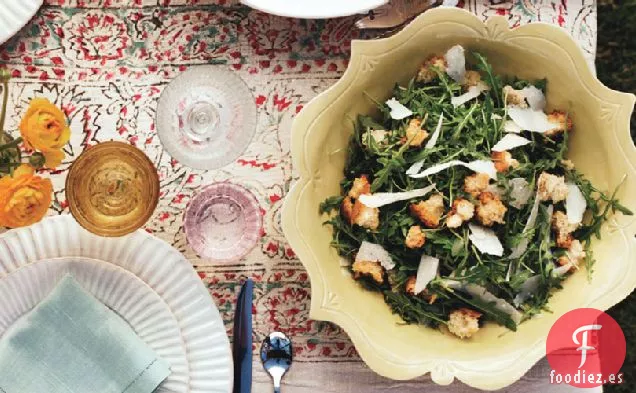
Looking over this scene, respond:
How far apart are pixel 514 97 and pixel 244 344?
492mm

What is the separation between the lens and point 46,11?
3.74 ft

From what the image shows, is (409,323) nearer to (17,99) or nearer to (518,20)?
(518,20)

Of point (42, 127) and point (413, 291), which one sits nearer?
point (42, 127)

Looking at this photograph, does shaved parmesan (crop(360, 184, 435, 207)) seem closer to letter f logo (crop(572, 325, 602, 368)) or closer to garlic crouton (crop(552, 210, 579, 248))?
garlic crouton (crop(552, 210, 579, 248))

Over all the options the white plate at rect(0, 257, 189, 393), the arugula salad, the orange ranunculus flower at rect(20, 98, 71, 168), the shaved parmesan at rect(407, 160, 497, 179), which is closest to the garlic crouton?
the arugula salad

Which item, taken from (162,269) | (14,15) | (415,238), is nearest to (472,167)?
(415,238)

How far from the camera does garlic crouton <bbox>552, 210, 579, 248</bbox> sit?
1.01 meters

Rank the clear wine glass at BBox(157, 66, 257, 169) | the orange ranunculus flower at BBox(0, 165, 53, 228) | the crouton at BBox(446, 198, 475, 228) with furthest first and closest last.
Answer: the clear wine glass at BBox(157, 66, 257, 169) → the crouton at BBox(446, 198, 475, 228) → the orange ranunculus flower at BBox(0, 165, 53, 228)

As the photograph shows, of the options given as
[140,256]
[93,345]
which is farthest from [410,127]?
[93,345]

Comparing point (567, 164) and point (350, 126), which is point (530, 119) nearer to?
point (567, 164)

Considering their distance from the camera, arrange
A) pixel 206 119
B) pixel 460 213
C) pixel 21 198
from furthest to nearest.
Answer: pixel 206 119 < pixel 460 213 < pixel 21 198

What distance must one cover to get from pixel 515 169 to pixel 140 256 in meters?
0.51

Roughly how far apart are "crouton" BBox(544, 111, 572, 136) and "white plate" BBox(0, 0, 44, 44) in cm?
74

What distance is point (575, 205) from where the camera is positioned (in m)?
1.02
